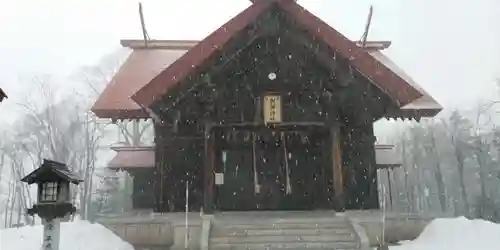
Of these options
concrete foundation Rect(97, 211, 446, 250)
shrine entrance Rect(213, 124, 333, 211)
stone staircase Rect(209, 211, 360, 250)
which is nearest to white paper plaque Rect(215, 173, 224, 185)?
shrine entrance Rect(213, 124, 333, 211)

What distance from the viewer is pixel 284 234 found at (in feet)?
29.6

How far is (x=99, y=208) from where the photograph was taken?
33.5 meters

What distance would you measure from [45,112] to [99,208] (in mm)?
7923

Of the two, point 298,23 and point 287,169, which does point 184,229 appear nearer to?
point 287,169

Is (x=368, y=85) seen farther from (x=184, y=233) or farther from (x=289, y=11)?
(x=184, y=233)

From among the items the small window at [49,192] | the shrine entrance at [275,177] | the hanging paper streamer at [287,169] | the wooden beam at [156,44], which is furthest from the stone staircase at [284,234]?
the wooden beam at [156,44]

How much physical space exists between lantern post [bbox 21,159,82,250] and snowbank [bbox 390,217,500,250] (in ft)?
21.0

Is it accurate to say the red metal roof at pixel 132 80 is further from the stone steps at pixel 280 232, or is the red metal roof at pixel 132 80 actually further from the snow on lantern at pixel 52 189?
the stone steps at pixel 280 232

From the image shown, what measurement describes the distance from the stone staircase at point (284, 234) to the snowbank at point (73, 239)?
6.99 ft

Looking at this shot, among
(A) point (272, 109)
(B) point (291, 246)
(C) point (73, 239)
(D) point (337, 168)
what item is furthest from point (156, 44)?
(B) point (291, 246)

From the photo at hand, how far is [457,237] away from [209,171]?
19.2ft

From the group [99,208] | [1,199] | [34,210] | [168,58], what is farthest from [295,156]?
[1,199]

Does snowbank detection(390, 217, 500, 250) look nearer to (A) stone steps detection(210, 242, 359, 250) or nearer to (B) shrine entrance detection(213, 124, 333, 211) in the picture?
(A) stone steps detection(210, 242, 359, 250)

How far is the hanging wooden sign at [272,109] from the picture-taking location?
34.7 ft
